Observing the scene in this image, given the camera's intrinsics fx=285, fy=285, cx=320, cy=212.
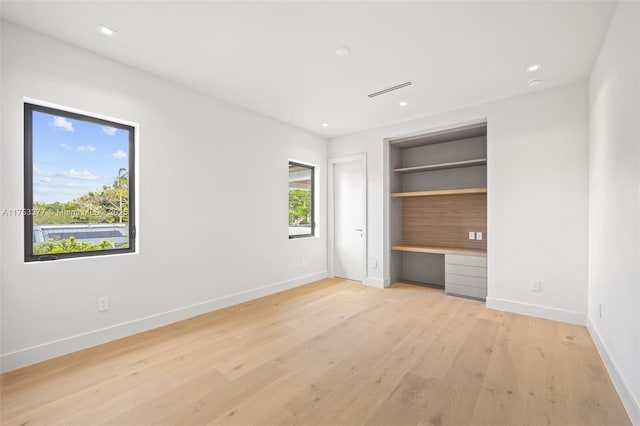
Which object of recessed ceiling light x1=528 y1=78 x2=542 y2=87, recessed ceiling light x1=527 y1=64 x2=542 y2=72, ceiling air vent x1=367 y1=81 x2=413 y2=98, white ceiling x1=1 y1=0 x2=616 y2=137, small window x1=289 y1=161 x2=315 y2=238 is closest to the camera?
white ceiling x1=1 y1=0 x2=616 y2=137

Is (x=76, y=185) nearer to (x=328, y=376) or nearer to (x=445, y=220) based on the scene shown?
(x=328, y=376)

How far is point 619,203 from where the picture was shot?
1.97 m

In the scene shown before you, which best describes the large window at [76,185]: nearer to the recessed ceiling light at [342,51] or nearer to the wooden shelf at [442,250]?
the recessed ceiling light at [342,51]

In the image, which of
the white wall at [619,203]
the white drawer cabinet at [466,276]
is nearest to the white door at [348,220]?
the white drawer cabinet at [466,276]

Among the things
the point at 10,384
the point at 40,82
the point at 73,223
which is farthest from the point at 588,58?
the point at 10,384

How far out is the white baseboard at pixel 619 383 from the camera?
1618 millimetres

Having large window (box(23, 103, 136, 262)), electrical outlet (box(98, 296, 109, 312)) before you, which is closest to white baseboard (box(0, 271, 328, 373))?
electrical outlet (box(98, 296, 109, 312))

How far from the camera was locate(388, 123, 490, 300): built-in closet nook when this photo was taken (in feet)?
13.4

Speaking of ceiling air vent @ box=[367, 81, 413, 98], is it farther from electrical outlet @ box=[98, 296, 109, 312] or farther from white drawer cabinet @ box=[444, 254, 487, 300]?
electrical outlet @ box=[98, 296, 109, 312]

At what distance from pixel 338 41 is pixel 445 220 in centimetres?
336

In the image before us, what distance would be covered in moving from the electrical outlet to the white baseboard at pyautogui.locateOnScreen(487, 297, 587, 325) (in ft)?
14.0

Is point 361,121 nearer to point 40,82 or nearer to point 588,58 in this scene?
point 588,58

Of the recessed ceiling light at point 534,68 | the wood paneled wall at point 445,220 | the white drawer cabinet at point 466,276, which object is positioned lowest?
the white drawer cabinet at point 466,276

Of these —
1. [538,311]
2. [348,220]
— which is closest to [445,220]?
[348,220]
